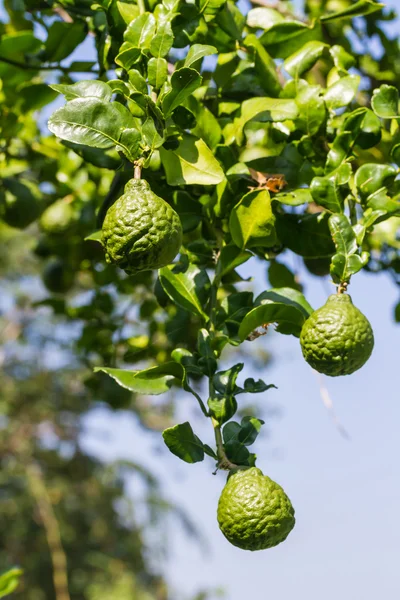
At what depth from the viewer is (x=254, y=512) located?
30.7 inches

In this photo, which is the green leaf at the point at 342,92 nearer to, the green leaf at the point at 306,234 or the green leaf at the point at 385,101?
the green leaf at the point at 385,101

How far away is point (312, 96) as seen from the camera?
1.02 metres

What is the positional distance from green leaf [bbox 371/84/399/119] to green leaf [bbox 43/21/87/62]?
54cm

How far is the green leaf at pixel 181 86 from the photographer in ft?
2.59

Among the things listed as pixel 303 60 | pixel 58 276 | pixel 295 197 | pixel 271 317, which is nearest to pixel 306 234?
pixel 295 197

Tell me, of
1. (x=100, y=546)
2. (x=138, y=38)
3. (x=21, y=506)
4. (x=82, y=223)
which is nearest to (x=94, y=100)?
(x=138, y=38)

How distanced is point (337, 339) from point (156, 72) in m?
0.36

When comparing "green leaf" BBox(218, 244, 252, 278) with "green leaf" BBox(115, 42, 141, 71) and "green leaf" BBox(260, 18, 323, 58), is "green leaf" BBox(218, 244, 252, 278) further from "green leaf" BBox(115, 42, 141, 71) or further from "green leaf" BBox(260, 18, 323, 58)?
"green leaf" BBox(260, 18, 323, 58)

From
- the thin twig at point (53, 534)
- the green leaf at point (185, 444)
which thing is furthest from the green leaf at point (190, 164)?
the thin twig at point (53, 534)

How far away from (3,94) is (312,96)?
730 millimetres

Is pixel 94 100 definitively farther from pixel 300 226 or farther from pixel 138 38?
pixel 300 226

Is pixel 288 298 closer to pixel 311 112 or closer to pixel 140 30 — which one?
pixel 311 112

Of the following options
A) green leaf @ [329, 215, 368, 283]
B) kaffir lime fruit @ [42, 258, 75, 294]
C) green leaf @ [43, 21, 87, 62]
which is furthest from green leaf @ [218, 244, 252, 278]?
kaffir lime fruit @ [42, 258, 75, 294]

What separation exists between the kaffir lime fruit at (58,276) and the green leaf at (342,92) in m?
1.00
